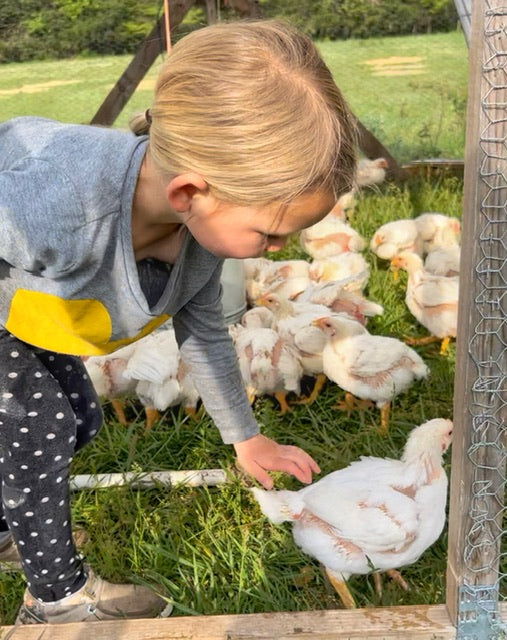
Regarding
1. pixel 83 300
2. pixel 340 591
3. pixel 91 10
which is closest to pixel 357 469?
pixel 340 591

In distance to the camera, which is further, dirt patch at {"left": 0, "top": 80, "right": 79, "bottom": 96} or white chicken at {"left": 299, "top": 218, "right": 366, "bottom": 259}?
dirt patch at {"left": 0, "top": 80, "right": 79, "bottom": 96}

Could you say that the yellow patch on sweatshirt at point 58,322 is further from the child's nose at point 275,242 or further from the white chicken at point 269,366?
the white chicken at point 269,366

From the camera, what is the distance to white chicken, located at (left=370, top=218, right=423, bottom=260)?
12.6 ft

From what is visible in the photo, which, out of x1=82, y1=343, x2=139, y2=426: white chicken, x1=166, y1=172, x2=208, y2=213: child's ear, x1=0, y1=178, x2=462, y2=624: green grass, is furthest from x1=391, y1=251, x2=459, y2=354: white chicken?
x1=166, y1=172, x2=208, y2=213: child's ear

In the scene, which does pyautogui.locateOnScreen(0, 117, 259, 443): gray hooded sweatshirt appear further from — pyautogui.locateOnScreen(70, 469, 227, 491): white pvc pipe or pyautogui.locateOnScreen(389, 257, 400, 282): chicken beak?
pyautogui.locateOnScreen(389, 257, 400, 282): chicken beak

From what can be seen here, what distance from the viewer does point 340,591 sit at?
1.92m

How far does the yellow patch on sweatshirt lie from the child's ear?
0.91 ft

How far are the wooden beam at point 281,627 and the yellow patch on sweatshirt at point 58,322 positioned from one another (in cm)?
59

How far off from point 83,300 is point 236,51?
20.3 inches

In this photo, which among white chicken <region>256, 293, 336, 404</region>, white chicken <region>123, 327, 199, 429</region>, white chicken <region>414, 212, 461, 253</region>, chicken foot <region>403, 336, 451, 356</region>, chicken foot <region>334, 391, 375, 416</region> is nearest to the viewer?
white chicken <region>123, 327, 199, 429</region>

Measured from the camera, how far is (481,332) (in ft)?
4.58

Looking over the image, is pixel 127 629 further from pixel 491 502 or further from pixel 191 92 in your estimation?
pixel 191 92

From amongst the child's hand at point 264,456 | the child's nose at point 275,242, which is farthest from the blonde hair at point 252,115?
the child's hand at point 264,456

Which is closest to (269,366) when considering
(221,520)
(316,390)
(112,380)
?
(316,390)
